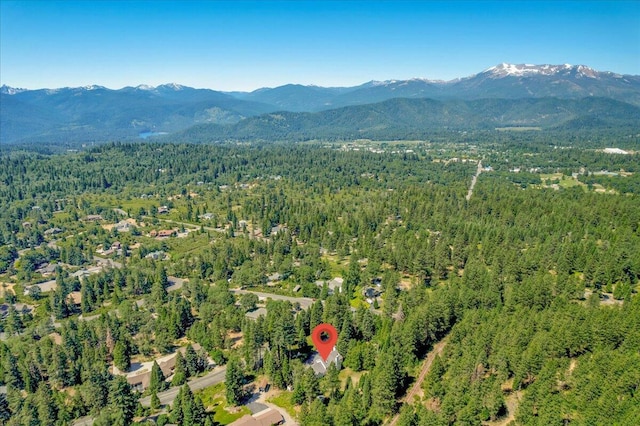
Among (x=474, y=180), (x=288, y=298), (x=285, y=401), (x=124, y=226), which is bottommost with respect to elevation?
(x=285, y=401)

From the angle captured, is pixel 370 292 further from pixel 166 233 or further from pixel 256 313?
pixel 166 233

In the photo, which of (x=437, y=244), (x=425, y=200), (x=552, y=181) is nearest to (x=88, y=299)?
(x=437, y=244)

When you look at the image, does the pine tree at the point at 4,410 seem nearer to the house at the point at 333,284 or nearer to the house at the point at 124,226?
the house at the point at 333,284

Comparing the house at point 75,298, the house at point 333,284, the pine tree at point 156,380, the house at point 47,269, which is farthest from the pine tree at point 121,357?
the house at point 47,269

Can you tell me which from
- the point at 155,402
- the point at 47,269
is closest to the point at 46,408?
the point at 155,402

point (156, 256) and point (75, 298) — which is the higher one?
point (156, 256)

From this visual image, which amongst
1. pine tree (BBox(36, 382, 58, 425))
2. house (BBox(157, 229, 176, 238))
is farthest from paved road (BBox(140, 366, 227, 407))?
house (BBox(157, 229, 176, 238))

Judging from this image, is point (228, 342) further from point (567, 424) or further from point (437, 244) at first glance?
point (437, 244)
